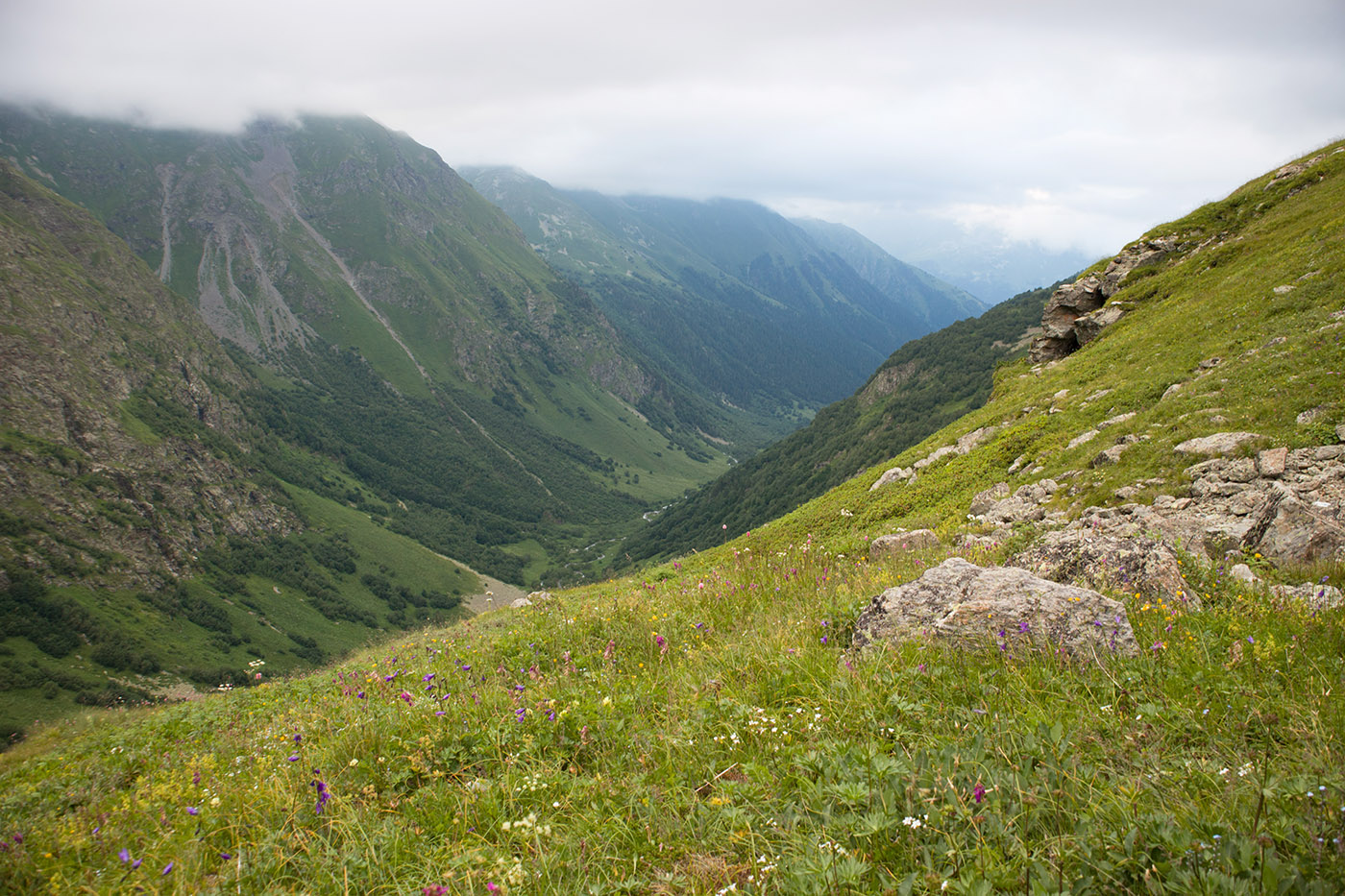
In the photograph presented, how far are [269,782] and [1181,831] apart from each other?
6.41 meters

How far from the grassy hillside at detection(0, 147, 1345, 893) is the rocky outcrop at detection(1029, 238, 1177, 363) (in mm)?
32168

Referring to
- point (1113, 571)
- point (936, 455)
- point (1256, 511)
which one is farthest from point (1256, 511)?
point (936, 455)

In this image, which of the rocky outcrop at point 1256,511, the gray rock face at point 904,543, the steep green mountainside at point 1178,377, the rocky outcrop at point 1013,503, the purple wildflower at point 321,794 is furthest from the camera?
the rocky outcrop at point 1013,503

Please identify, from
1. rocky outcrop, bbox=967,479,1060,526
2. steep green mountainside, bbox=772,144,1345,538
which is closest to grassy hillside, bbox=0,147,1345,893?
rocky outcrop, bbox=967,479,1060,526

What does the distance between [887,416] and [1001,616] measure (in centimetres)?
14095

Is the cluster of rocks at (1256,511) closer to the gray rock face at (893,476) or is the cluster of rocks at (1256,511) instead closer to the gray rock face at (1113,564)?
the gray rock face at (1113,564)

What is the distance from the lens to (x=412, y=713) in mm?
5934

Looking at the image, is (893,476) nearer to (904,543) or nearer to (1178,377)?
(1178,377)

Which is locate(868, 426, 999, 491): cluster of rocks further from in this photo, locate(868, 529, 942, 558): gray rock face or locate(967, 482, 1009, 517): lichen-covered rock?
locate(868, 529, 942, 558): gray rock face

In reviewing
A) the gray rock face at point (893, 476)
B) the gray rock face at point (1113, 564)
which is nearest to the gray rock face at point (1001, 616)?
the gray rock face at point (1113, 564)

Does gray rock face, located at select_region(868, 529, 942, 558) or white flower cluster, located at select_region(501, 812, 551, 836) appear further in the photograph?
gray rock face, located at select_region(868, 529, 942, 558)

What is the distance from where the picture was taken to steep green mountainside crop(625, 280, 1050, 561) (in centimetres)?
12078

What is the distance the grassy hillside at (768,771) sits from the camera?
298 centimetres

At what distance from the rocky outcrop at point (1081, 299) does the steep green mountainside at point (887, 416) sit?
73790 mm
